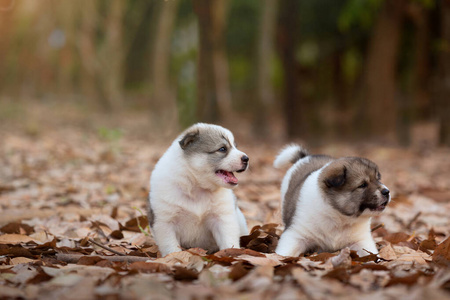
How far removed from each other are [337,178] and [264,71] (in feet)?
46.8

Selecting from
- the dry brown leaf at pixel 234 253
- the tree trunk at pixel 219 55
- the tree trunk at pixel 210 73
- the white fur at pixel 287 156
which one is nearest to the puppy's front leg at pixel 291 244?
the dry brown leaf at pixel 234 253

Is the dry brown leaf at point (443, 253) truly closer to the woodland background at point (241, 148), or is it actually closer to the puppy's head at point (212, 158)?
the woodland background at point (241, 148)

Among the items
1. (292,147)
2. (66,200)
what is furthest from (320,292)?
(66,200)

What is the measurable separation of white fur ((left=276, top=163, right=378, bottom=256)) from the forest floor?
22cm

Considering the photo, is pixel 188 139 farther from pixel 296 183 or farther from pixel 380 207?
pixel 380 207

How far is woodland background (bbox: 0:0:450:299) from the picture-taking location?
3.69 meters

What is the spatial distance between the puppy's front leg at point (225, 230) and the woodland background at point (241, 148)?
1.09 feet

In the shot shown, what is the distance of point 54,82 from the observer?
5509 centimetres

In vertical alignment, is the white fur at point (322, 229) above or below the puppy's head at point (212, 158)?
below

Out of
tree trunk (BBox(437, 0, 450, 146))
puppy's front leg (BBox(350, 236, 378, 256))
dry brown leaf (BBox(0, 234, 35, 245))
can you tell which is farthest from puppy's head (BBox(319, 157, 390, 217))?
tree trunk (BBox(437, 0, 450, 146))

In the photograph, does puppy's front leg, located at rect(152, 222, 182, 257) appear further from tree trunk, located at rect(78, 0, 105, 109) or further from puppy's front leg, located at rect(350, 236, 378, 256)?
tree trunk, located at rect(78, 0, 105, 109)

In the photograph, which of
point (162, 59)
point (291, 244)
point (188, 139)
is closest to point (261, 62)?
point (162, 59)

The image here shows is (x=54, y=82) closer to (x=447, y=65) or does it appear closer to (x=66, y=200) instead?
(x=447, y=65)

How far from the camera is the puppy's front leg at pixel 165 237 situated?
4.76 m
